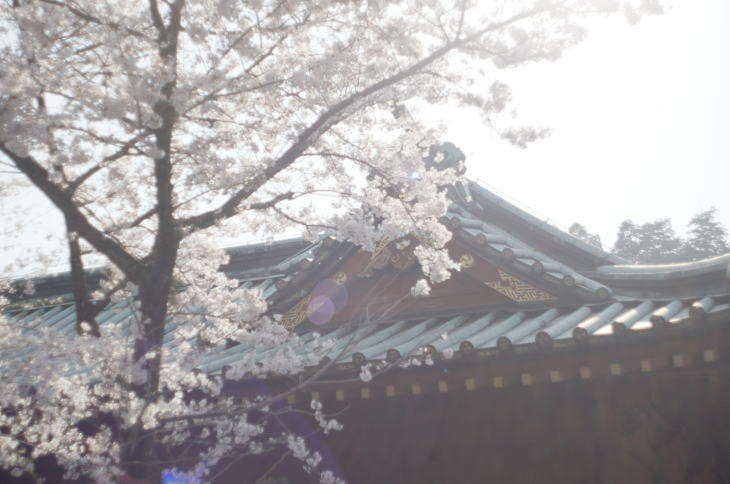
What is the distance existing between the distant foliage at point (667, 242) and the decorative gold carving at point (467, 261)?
1345 inches

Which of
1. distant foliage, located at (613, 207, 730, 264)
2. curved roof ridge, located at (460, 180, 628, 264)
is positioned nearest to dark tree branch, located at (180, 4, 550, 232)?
curved roof ridge, located at (460, 180, 628, 264)

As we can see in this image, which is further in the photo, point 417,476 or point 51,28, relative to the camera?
point 417,476

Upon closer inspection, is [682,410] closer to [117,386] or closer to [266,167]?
[266,167]

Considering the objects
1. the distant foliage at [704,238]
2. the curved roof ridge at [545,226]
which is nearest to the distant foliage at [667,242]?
the distant foliage at [704,238]

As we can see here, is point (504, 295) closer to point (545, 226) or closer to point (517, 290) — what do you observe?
point (517, 290)

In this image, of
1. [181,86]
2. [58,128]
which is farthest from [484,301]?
[58,128]

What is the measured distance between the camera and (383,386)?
17.3ft

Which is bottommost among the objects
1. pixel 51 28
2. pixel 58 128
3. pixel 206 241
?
pixel 206 241

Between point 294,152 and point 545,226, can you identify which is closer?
point 294,152

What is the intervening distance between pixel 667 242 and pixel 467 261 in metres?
43.2

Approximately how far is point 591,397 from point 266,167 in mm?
3195

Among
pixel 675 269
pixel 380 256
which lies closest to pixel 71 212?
pixel 380 256

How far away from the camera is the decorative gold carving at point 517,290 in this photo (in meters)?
5.87

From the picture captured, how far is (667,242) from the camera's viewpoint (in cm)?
4403
